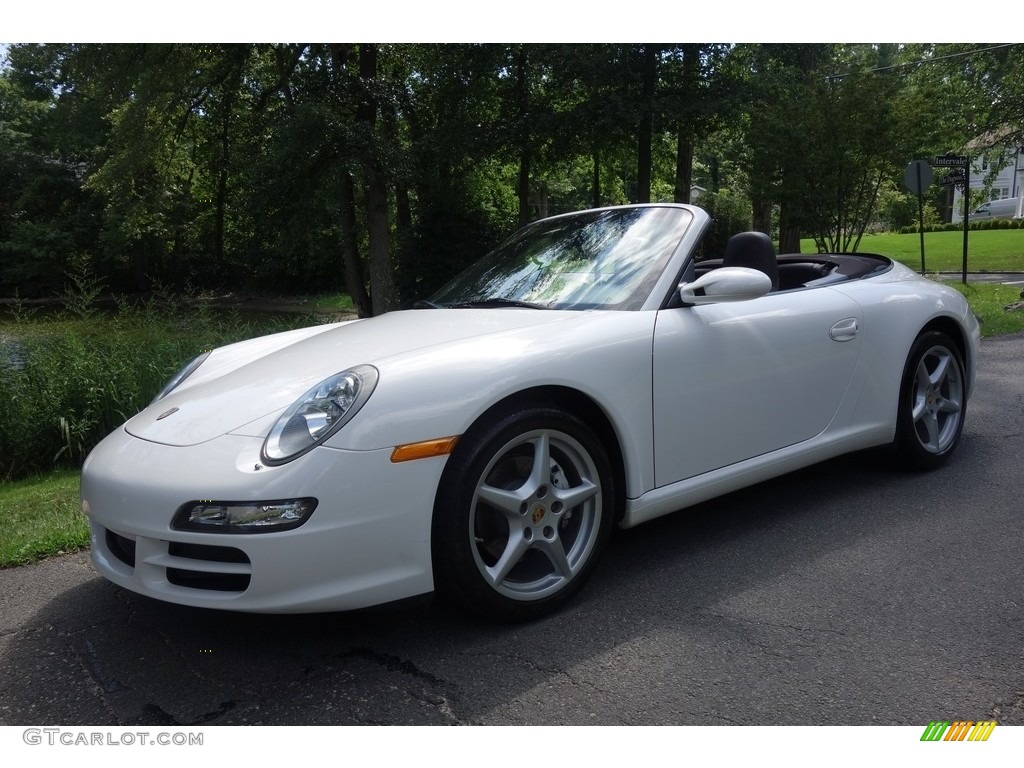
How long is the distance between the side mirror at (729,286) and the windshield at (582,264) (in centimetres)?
19

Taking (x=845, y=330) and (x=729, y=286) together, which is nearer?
(x=729, y=286)

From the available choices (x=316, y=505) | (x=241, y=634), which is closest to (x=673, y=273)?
(x=316, y=505)

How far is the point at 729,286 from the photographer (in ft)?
10.5

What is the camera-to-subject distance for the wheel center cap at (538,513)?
111 inches

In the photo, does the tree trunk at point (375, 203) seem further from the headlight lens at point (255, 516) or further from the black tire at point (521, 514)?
the headlight lens at point (255, 516)

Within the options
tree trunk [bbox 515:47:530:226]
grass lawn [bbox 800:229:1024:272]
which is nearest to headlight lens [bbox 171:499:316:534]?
tree trunk [bbox 515:47:530:226]

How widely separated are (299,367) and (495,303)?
91 cm

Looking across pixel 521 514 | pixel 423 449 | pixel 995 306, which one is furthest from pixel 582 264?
pixel 995 306

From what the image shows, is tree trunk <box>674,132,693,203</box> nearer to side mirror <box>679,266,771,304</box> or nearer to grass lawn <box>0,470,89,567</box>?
grass lawn <box>0,470,89,567</box>

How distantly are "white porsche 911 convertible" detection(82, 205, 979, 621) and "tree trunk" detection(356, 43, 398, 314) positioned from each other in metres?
14.2

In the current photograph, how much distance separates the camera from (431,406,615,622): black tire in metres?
2.61

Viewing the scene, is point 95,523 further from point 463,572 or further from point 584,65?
point 584,65
